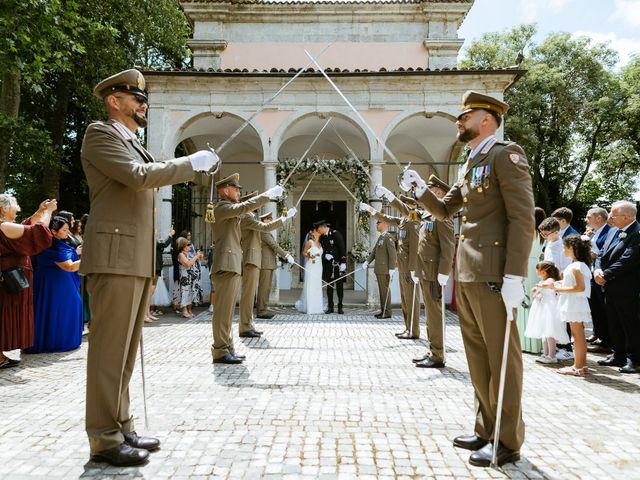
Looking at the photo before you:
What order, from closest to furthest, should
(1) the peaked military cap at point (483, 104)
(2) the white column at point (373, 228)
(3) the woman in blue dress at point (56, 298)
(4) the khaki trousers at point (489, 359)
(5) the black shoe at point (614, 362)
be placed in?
(4) the khaki trousers at point (489, 359) < (1) the peaked military cap at point (483, 104) < (5) the black shoe at point (614, 362) < (3) the woman in blue dress at point (56, 298) < (2) the white column at point (373, 228)

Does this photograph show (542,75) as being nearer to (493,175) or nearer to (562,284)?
(562,284)

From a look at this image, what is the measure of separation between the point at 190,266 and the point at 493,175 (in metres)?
9.43

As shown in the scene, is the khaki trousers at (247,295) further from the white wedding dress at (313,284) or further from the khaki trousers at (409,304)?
the white wedding dress at (313,284)

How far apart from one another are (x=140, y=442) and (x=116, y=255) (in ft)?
4.16

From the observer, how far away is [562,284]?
6277mm

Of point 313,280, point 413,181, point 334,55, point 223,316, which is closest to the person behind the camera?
point 413,181

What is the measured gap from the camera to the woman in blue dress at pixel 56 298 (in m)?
7.12

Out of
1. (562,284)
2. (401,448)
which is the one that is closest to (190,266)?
(562,284)

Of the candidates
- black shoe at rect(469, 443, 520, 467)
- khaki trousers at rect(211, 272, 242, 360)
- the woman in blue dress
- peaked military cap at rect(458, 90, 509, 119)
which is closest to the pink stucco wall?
the woman in blue dress

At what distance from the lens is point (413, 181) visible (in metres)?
4.06

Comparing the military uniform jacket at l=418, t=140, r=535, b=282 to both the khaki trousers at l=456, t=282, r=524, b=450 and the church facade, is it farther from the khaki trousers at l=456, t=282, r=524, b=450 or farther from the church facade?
the church facade

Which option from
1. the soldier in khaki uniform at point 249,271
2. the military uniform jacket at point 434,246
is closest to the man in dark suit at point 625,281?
the military uniform jacket at point 434,246

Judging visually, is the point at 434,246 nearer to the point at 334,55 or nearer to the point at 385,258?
the point at 385,258

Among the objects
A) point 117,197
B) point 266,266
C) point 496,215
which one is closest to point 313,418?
point 496,215
